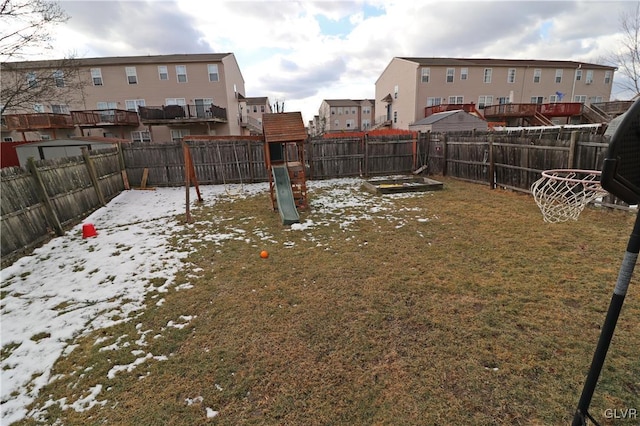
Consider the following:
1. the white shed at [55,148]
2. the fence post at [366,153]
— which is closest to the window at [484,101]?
the fence post at [366,153]

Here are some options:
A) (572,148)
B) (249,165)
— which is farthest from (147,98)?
(572,148)

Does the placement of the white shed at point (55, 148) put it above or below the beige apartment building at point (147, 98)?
below

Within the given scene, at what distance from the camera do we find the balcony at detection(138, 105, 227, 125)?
23016 millimetres

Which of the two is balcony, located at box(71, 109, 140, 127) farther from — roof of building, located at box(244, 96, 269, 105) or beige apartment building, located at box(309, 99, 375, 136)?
beige apartment building, located at box(309, 99, 375, 136)

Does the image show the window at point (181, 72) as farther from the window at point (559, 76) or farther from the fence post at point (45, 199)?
the window at point (559, 76)

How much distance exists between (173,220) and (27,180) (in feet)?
9.87

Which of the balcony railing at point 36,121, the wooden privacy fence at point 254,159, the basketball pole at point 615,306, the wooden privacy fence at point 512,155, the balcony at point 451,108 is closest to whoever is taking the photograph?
the basketball pole at point 615,306

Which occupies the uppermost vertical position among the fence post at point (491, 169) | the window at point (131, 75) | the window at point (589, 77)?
the window at point (131, 75)

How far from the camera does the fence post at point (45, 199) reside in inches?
253

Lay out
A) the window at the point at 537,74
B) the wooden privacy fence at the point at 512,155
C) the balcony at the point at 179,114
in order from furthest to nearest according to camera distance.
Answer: the window at the point at 537,74 → the balcony at the point at 179,114 → the wooden privacy fence at the point at 512,155

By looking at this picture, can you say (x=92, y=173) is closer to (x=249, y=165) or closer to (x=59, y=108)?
(x=249, y=165)

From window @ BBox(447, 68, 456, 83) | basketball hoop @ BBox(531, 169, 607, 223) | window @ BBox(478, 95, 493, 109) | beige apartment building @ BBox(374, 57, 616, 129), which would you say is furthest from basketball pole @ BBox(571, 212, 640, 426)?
window @ BBox(478, 95, 493, 109)

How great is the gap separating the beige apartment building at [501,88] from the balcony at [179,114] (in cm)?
2023

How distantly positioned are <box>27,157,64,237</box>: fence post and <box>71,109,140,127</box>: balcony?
65.0ft
